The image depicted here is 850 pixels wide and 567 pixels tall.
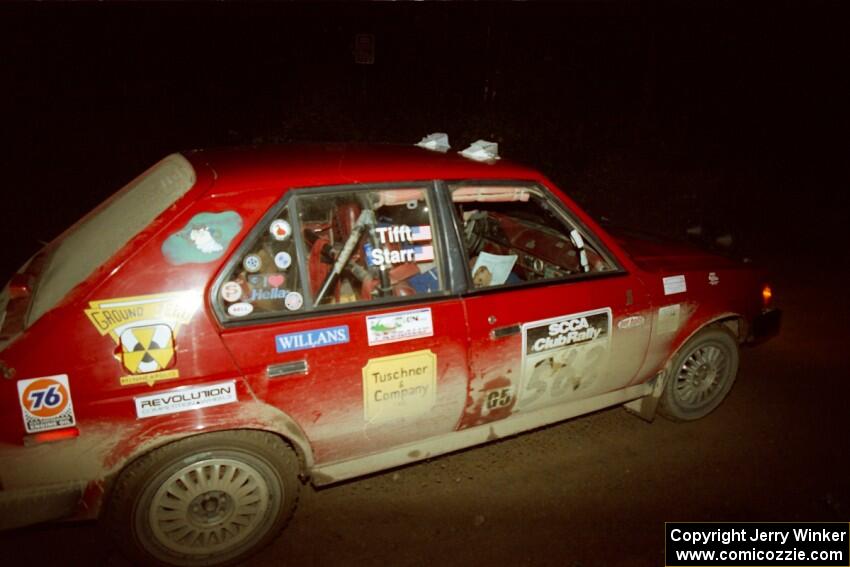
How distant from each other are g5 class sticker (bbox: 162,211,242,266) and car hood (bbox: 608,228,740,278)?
2.33m

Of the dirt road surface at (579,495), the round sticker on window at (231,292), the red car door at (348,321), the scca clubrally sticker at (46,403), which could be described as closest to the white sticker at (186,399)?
the red car door at (348,321)

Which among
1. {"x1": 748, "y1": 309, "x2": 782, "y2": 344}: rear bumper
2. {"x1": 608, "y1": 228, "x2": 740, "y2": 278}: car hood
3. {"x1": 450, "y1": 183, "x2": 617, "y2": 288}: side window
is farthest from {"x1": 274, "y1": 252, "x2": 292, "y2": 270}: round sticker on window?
{"x1": 748, "y1": 309, "x2": 782, "y2": 344}: rear bumper

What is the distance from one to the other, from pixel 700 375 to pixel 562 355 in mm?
1462

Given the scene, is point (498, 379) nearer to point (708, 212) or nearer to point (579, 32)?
point (708, 212)

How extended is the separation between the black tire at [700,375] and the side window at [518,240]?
0.99 meters

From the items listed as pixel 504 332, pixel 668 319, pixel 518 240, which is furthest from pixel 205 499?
pixel 668 319

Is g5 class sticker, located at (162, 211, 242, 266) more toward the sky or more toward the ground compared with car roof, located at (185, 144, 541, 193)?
more toward the ground

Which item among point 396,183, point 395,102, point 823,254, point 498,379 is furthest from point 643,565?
point 395,102

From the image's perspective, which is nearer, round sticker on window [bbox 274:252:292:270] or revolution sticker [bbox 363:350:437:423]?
round sticker on window [bbox 274:252:292:270]

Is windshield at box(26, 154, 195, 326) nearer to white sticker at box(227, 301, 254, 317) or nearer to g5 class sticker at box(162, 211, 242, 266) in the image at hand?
g5 class sticker at box(162, 211, 242, 266)

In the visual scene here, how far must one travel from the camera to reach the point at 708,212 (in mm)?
9844

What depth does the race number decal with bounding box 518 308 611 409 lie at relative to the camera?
2.95 metres

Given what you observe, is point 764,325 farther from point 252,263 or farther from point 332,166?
point 252,263

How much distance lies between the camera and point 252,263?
95.3 inches
